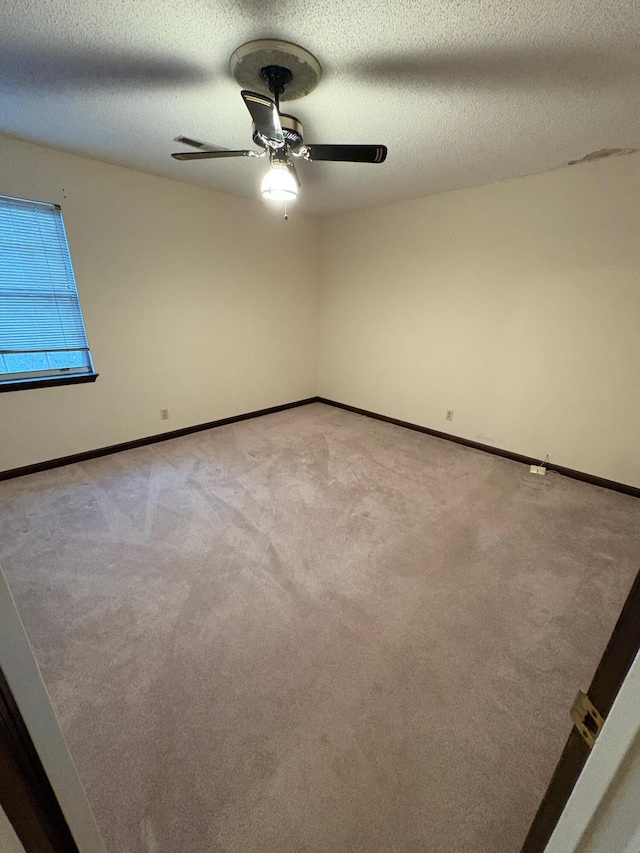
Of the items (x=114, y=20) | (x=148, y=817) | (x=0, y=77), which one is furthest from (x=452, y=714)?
(x=0, y=77)

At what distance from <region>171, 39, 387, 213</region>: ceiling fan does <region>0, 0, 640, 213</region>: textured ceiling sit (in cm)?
5

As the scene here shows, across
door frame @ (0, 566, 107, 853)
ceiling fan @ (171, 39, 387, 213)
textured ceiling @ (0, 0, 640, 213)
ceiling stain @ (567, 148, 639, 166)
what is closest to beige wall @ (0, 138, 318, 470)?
textured ceiling @ (0, 0, 640, 213)

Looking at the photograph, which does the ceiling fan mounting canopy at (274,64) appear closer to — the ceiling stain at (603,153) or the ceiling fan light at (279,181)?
the ceiling fan light at (279,181)

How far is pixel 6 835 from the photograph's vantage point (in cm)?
43

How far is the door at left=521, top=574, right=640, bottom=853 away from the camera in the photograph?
0.47 meters

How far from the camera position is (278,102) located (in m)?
1.62

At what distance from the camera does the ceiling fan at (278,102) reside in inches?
53.8

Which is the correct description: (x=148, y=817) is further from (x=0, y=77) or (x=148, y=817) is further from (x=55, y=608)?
(x=0, y=77)

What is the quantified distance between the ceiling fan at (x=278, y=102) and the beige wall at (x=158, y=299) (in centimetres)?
134

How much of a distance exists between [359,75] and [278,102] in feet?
1.26

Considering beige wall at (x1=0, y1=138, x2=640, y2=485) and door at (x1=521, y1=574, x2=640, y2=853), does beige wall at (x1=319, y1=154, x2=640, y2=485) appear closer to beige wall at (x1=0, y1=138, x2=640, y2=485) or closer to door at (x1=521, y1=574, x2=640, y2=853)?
beige wall at (x1=0, y1=138, x2=640, y2=485)

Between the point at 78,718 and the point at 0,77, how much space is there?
2.72 m

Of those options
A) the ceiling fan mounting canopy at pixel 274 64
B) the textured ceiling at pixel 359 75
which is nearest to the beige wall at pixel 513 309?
the textured ceiling at pixel 359 75

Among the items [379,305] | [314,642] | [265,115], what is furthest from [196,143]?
[314,642]
